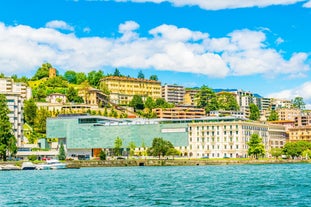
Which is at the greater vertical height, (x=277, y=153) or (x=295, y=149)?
(x=295, y=149)

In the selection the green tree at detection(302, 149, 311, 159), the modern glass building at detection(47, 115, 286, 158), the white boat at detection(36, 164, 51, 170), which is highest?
the modern glass building at detection(47, 115, 286, 158)

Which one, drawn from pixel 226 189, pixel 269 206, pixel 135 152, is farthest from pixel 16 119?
pixel 269 206

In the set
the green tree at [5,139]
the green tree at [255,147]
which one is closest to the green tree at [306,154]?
the green tree at [255,147]

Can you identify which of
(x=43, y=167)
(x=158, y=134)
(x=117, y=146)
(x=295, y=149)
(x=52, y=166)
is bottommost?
(x=43, y=167)

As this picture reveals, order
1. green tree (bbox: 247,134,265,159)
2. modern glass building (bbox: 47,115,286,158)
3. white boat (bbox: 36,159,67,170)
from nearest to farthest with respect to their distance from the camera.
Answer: white boat (bbox: 36,159,67,170) → green tree (bbox: 247,134,265,159) → modern glass building (bbox: 47,115,286,158)

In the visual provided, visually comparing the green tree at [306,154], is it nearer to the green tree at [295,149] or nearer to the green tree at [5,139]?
the green tree at [295,149]

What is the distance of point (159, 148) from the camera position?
570 ft

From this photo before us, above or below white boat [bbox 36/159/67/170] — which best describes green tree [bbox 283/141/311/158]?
above

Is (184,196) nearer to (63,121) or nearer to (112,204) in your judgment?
(112,204)

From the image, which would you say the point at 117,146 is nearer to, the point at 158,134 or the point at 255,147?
the point at 158,134

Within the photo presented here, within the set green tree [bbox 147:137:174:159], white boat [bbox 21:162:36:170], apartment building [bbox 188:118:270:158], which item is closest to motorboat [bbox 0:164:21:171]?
white boat [bbox 21:162:36:170]

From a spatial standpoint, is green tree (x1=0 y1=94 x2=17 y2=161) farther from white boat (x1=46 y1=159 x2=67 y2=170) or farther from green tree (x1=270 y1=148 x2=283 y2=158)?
green tree (x1=270 y1=148 x2=283 y2=158)

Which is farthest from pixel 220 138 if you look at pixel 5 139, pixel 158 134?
pixel 5 139

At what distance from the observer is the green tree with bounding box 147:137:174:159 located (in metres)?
174
